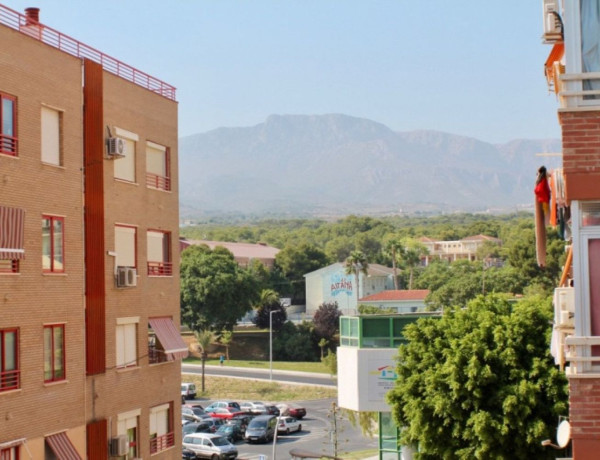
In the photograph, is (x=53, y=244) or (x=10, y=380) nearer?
(x=10, y=380)

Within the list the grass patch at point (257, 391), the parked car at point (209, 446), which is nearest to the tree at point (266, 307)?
the grass patch at point (257, 391)

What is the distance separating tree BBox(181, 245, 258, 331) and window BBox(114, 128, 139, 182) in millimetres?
86938

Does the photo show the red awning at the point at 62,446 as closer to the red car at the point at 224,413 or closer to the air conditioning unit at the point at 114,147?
the air conditioning unit at the point at 114,147

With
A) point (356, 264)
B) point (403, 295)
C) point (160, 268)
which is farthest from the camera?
point (356, 264)

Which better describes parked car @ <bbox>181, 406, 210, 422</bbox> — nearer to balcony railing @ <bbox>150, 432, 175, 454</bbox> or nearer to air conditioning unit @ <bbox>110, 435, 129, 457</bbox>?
balcony railing @ <bbox>150, 432, 175, 454</bbox>

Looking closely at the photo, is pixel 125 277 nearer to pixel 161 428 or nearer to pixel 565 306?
pixel 161 428

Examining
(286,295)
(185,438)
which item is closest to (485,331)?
(185,438)

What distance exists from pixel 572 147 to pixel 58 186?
1524cm

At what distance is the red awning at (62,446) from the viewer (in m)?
22.9

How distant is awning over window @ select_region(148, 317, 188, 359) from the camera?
28.5 m

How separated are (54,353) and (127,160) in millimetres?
6112

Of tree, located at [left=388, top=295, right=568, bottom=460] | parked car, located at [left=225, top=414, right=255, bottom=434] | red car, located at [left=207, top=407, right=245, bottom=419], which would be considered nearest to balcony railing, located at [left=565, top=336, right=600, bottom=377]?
tree, located at [left=388, top=295, right=568, bottom=460]

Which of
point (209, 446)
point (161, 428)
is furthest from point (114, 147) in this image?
point (209, 446)

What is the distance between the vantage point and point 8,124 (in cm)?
2191
